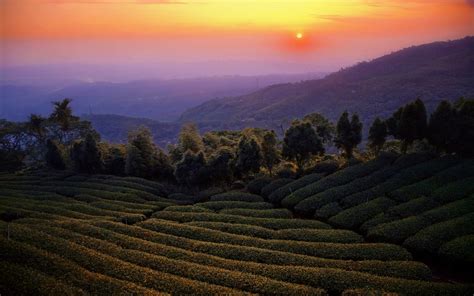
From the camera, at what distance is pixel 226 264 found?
24375 millimetres

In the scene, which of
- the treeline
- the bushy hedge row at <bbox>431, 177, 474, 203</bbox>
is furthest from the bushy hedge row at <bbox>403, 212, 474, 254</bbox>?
the treeline

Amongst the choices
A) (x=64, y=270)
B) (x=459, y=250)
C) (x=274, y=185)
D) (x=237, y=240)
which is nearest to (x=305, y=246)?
(x=237, y=240)

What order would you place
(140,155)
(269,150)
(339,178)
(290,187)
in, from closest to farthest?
(339,178) < (290,187) < (269,150) < (140,155)

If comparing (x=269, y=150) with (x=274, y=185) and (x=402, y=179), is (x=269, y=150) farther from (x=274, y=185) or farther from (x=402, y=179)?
(x=402, y=179)

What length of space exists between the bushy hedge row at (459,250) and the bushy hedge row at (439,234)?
71 cm

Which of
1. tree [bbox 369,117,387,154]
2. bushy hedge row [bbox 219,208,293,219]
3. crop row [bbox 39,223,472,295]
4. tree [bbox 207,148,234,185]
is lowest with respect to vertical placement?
crop row [bbox 39,223,472,295]

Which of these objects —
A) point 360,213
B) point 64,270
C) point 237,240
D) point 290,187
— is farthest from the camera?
point 290,187

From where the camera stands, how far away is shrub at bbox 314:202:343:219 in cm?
3344

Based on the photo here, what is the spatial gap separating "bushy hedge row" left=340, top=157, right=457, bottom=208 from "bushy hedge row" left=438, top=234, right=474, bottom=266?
1025 centimetres

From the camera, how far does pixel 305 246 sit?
26.9m

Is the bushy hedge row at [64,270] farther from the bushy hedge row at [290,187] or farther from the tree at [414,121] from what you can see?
the tree at [414,121]

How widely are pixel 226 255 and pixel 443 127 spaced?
30.6 meters

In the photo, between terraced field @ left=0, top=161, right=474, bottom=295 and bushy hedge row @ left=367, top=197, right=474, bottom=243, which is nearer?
terraced field @ left=0, top=161, right=474, bottom=295

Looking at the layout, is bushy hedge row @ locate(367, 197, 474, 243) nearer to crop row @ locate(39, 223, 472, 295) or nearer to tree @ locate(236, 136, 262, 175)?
crop row @ locate(39, 223, 472, 295)
